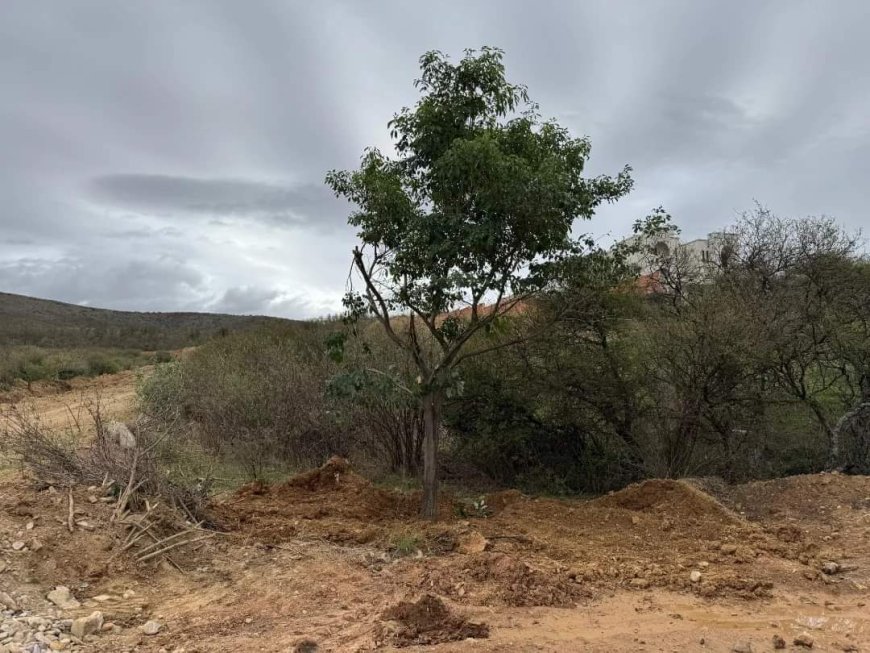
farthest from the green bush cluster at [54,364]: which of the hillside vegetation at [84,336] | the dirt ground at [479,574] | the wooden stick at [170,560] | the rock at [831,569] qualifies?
the rock at [831,569]

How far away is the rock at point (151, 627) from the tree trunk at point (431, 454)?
10.5ft

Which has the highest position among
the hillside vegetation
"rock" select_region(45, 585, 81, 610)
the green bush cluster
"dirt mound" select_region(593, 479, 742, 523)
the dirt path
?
the hillside vegetation

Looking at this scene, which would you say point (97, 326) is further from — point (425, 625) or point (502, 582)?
point (425, 625)

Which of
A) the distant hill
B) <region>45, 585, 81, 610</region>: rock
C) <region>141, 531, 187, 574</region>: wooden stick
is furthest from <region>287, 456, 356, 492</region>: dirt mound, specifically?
the distant hill

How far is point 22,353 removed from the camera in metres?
29.0

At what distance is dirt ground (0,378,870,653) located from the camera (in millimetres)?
4332

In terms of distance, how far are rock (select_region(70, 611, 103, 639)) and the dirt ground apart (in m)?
0.07

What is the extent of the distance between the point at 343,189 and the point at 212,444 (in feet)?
21.9

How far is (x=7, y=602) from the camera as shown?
4715mm

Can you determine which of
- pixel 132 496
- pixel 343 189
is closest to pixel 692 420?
pixel 343 189

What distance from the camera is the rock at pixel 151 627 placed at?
4.50m

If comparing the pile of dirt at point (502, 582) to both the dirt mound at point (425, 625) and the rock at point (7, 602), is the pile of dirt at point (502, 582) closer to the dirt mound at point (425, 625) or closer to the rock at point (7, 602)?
the dirt mound at point (425, 625)

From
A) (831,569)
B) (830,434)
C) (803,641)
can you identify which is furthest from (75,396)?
(803,641)

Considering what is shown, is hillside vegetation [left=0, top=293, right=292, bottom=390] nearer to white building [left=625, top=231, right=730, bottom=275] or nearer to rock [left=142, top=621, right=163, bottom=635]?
white building [left=625, top=231, right=730, bottom=275]
